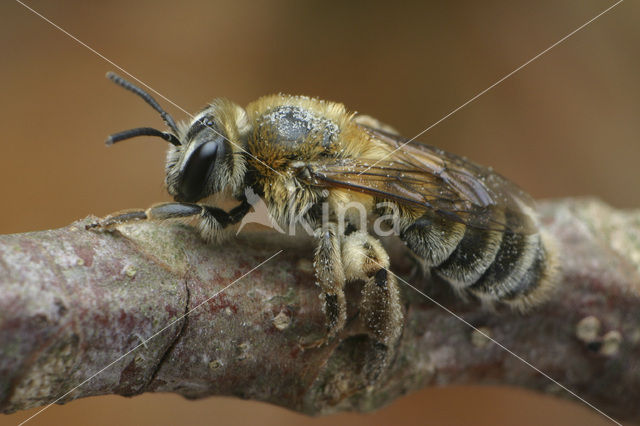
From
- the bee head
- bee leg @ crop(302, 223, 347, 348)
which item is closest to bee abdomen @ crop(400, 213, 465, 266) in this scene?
bee leg @ crop(302, 223, 347, 348)

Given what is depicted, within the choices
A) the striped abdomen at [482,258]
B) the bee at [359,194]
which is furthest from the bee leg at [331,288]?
the striped abdomen at [482,258]

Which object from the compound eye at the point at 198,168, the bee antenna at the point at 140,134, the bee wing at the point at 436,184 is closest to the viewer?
the bee antenna at the point at 140,134

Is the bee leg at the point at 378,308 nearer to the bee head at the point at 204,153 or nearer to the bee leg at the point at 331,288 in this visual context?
the bee leg at the point at 331,288

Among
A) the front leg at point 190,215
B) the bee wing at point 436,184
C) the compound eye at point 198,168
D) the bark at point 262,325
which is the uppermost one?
the bee wing at point 436,184

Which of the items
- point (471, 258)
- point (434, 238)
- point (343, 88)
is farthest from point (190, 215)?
point (343, 88)

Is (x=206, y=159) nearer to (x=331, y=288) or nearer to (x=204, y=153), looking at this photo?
(x=204, y=153)

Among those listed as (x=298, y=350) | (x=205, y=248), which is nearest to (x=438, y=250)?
(x=298, y=350)
